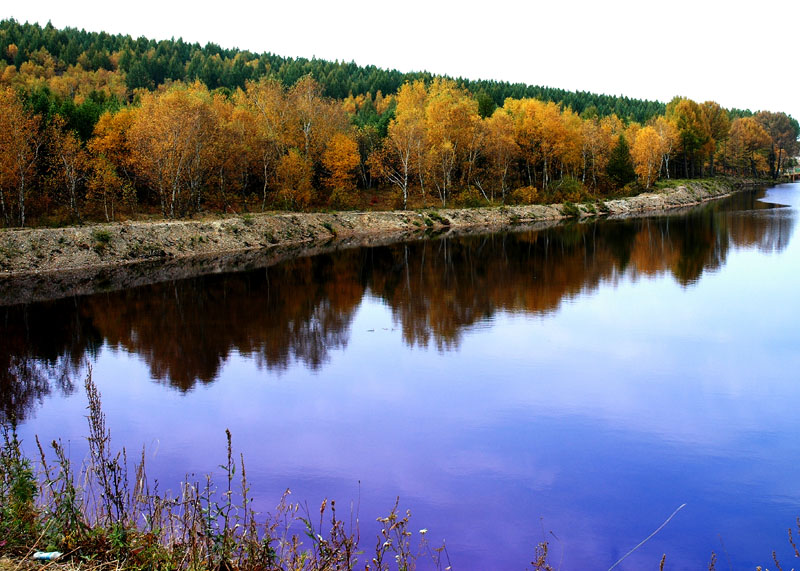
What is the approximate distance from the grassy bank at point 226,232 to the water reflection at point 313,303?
323 inches

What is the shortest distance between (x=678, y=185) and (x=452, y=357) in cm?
8268

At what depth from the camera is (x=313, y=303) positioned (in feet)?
90.1

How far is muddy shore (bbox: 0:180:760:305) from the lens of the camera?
34344 mm

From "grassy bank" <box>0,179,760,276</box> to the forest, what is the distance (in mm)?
3493

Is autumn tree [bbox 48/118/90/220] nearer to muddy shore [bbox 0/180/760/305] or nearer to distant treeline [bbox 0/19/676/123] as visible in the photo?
muddy shore [bbox 0/180/760/305]

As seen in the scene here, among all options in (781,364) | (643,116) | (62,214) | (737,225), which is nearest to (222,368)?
(781,364)

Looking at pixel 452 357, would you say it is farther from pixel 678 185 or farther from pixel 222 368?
pixel 678 185

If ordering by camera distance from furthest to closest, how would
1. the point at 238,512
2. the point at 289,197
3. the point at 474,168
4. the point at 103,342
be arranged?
the point at 474,168
the point at 289,197
the point at 103,342
the point at 238,512

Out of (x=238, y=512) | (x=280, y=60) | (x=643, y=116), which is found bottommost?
(x=238, y=512)

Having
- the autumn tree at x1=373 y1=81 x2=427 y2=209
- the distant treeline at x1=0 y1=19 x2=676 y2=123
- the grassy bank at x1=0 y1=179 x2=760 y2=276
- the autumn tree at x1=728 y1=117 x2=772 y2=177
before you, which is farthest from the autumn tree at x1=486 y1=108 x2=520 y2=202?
the autumn tree at x1=728 y1=117 x2=772 y2=177

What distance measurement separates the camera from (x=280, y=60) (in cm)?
15975

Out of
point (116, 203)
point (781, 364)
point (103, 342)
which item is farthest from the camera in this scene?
point (116, 203)

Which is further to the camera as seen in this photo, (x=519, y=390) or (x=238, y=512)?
(x=519, y=390)

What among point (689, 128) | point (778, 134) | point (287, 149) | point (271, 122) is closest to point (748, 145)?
point (778, 134)
